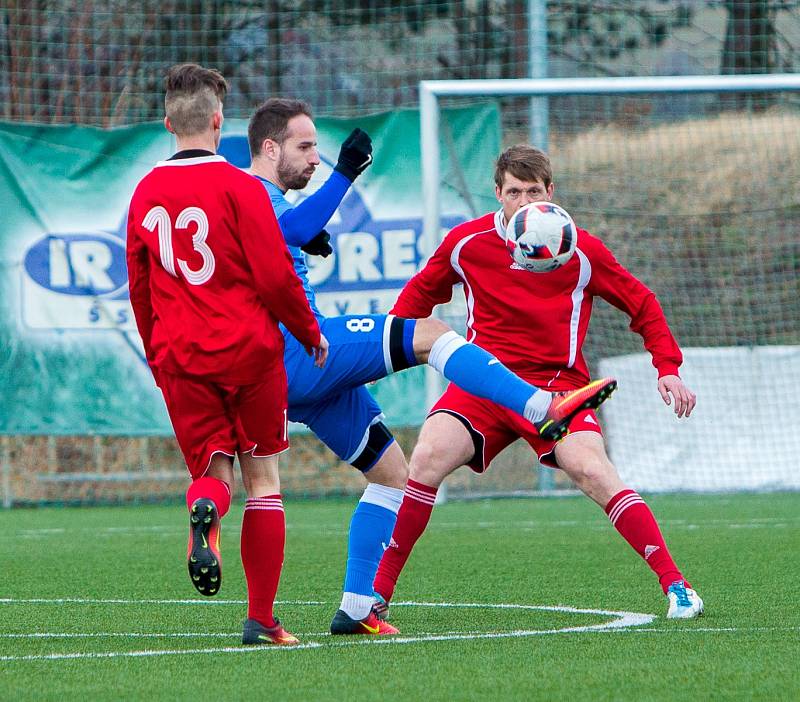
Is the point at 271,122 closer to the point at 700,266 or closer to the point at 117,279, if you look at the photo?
the point at 117,279

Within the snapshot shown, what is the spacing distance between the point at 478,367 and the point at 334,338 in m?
0.50

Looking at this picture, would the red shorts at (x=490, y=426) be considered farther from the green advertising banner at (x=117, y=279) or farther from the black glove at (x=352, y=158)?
the green advertising banner at (x=117, y=279)

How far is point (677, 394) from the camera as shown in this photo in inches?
208

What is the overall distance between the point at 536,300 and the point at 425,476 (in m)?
0.79

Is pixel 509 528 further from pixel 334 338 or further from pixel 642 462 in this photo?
pixel 334 338

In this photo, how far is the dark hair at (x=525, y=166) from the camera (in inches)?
220

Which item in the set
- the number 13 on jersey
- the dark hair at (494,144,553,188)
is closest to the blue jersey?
the number 13 on jersey

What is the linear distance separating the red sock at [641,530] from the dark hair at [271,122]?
68.0 inches

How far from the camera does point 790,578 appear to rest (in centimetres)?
627

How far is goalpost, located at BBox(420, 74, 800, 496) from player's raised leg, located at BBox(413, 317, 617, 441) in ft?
23.4

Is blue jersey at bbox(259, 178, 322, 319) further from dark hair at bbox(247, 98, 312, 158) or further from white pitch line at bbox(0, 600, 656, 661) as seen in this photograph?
white pitch line at bbox(0, 600, 656, 661)

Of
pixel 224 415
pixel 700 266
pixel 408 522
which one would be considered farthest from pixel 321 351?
pixel 700 266

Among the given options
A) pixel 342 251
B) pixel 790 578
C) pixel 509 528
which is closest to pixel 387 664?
pixel 790 578

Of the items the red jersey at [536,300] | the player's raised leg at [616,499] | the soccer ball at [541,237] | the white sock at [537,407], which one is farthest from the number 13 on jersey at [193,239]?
the player's raised leg at [616,499]
